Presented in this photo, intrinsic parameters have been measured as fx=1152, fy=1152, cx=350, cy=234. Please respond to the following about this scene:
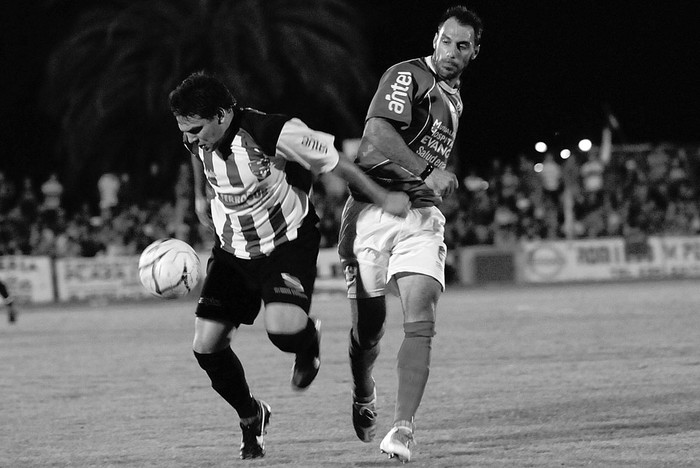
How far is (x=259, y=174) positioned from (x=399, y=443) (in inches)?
61.2

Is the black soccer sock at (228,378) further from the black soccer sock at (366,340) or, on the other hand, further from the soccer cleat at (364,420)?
the black soccer sock at (366,340)

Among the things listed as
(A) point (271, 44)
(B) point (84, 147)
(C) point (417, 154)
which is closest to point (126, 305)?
(B) point (84, 147)

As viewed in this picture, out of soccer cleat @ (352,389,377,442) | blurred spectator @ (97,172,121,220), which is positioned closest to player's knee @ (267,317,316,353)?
soccer cleat @ (352,389,377,442)

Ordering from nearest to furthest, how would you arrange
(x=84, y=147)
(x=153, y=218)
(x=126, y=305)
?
(x=126, y=305) → (x=153, y=218) → (x=84, y=147)

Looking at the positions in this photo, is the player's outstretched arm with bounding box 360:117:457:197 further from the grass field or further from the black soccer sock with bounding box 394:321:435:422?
Result: the grass field

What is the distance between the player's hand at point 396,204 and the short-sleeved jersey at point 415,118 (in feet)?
1.34

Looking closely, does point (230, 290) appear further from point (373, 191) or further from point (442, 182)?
point (442, 182)

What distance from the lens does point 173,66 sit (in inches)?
1165

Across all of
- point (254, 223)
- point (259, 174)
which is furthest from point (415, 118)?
point (254, 223)

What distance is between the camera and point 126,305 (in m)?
23.5

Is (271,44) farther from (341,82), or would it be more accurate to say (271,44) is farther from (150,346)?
(150,346)

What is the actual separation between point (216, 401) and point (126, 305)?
15.6 metres

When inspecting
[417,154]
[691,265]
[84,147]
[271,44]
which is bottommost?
[691,265]

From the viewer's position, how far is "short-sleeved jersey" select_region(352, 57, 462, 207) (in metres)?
6.23
